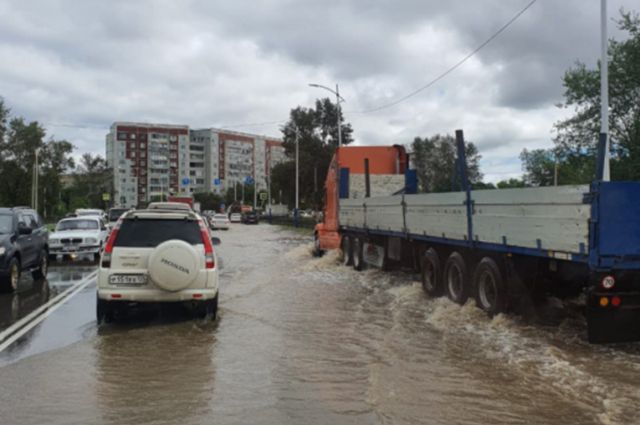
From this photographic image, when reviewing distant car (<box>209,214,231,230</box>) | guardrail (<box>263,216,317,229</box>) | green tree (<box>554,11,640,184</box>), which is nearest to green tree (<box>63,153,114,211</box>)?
guardrail (<box>263,216,317,229</box>)

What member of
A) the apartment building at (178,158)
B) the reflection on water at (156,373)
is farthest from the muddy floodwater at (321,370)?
the apartment building at (178,158)

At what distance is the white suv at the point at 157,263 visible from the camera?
8.31m

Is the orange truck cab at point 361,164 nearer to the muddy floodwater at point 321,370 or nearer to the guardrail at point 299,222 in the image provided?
the muddy floodwater at point 321,370

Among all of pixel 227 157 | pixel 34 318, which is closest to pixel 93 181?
pixel 227 157

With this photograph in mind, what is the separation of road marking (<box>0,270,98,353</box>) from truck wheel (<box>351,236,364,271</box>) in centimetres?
709

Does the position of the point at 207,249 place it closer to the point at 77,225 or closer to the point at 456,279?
the point at 456,279

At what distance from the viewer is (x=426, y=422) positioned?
4.89 m

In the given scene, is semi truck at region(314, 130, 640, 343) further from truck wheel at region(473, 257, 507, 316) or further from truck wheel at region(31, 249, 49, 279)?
truck wheel at region(31, 249, 49, 279)

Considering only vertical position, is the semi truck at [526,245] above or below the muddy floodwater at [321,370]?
above

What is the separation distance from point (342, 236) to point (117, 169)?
121711 millimetres

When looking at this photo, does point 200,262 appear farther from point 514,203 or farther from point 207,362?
point 514,203

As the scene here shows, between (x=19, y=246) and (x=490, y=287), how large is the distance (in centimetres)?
925

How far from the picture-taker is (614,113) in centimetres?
3891

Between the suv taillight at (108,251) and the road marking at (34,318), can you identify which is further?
the suv taillight at (108,251)
